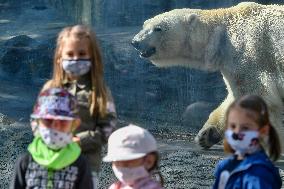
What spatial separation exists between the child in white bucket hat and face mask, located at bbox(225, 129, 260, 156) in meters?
0.30

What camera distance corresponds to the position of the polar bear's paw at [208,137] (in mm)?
7672

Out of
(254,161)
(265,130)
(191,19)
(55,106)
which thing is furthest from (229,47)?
(55,106)

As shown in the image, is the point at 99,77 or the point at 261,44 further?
the point at 261,44

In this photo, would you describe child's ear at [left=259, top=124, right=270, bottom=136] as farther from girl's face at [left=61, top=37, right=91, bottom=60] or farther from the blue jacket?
girl's face at [left=61, top=37, right=91, bottom=60]

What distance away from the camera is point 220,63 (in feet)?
26.0

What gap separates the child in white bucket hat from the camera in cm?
307

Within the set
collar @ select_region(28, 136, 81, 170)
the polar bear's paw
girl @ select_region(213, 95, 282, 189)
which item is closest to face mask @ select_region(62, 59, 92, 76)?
collar @ select_region(28, 136, 81, 170)

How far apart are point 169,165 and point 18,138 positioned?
169 centimetres

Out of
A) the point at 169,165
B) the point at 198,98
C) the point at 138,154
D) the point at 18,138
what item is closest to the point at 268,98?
the point at 169,165

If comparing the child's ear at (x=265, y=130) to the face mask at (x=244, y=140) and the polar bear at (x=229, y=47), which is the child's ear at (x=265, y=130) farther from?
the polar bear at (x=229, y=47)

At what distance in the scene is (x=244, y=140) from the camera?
3.11m

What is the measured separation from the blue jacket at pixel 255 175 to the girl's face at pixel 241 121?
0.36ft

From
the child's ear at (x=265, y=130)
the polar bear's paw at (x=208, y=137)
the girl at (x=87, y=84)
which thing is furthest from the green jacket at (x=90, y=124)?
the polar bear's paw at (x=208, y=137)

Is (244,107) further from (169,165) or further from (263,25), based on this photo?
(263,25)
